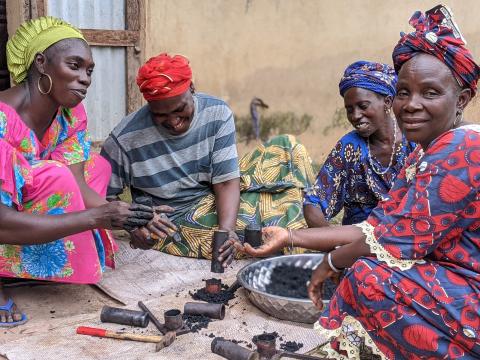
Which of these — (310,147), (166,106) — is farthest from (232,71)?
(166,106)

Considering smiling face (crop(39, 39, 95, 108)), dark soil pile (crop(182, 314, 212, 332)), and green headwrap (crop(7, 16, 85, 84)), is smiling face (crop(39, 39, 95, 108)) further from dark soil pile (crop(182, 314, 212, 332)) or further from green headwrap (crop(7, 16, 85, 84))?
dark soil pile (crop(182, 314, 212, 332))

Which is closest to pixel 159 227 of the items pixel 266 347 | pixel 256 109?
pixel 266 347

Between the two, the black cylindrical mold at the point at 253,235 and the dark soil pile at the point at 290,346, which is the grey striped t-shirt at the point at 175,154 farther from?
the dark soil pile at the point at 290,346

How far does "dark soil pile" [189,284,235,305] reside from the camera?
Answer: 12.0 ft

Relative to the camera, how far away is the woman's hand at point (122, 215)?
328 cm

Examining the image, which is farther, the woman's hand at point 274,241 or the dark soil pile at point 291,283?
the dark soil pile at point 291,283

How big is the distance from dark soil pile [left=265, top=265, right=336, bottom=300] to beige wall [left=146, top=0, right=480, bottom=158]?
8.75ft

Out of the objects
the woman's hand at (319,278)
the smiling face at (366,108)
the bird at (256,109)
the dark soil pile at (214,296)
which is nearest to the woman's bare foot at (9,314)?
the dark soil pile at (214,296)

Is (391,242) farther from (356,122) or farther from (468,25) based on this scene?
(468,25)

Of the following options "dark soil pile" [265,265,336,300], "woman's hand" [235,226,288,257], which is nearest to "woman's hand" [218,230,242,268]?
"dark soil pile" [265,265,336,300]

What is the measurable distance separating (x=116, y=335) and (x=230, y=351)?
1.94 ft

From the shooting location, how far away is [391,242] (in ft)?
8.05

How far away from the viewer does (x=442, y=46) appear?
245cm

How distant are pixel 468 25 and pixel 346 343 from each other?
631 centimetres
